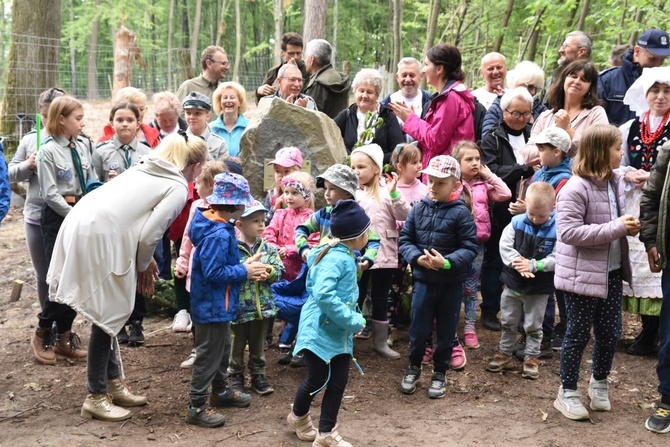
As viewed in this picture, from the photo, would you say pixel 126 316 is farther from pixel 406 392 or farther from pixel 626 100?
pixel 626 100

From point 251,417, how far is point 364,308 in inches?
70.8

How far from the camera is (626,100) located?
17.0 ft

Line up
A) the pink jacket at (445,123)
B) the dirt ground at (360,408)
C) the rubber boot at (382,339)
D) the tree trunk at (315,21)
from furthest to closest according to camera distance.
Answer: the tree trunk at (315,21) < the pink jacket at (445,123) < the rubber boot at (382,339) < the dirt ground at (360,408)

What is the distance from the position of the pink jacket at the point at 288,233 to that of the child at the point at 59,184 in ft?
5.07

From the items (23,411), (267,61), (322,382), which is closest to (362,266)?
(322,382)

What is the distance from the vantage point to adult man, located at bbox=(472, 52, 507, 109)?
6.79 m

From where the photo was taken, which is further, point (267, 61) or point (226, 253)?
point (267, 61)

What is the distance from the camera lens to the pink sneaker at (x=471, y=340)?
18.1 feet

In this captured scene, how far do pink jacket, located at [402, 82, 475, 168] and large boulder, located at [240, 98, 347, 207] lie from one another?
31.6 inches

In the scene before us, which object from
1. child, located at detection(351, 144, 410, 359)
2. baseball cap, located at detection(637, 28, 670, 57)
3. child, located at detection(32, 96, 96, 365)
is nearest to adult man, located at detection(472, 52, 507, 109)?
baseball cap, located at detection(637, 28, 670, 57)

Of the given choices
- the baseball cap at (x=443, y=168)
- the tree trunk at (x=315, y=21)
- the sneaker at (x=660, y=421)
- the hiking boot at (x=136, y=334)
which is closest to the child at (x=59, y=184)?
the hiking boot at (x=136, y=334)

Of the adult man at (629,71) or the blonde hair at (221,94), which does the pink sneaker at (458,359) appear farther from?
the blonde hair at (221,94)

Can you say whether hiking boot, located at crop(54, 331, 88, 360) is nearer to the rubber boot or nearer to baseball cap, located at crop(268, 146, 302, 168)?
baseball cap, located at crop(268, 146, 302, 168)

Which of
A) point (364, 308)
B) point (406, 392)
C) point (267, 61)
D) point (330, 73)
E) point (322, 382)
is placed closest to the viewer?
point (322, 382)
